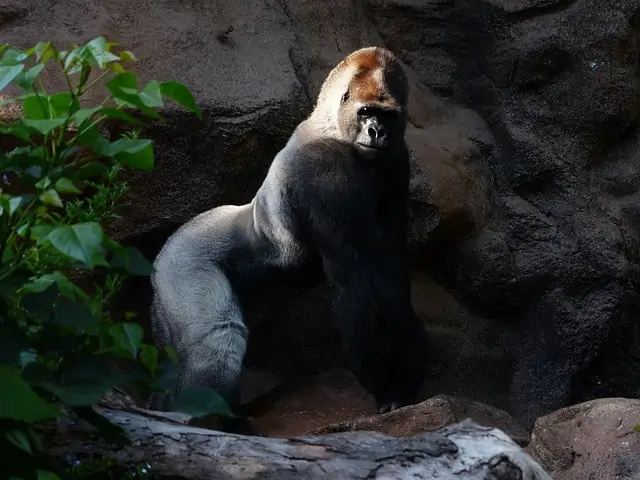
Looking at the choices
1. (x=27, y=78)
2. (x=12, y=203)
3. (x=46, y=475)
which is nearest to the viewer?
(x=46, y=475)

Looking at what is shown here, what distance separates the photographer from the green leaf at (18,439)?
1495 millimetres

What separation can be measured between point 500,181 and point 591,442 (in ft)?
6.12

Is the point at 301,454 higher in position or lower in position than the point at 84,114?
lower

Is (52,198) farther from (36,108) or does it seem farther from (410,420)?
(410,420)

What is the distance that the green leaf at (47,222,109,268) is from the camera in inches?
57.2

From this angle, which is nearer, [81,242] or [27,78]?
[81,242]

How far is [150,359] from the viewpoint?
5.74ft

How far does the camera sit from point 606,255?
4500 mm

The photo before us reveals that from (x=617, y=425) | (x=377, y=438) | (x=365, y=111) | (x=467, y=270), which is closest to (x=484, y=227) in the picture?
(x=467, y=270)

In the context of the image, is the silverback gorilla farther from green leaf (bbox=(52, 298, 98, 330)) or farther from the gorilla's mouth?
green leaf (bbox=(52, 298, 98, 330))

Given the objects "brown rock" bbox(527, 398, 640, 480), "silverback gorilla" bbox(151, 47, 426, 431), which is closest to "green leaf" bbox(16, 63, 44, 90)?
"silverback gorilla" bbox(151, 47, 426, 431)

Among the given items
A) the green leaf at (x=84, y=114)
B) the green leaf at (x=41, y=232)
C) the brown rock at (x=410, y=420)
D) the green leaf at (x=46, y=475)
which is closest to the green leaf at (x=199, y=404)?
the green leaf at (x=46, y=475)

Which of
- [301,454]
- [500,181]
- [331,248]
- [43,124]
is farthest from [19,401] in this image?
[500,181]

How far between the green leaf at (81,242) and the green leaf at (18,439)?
0.32m
